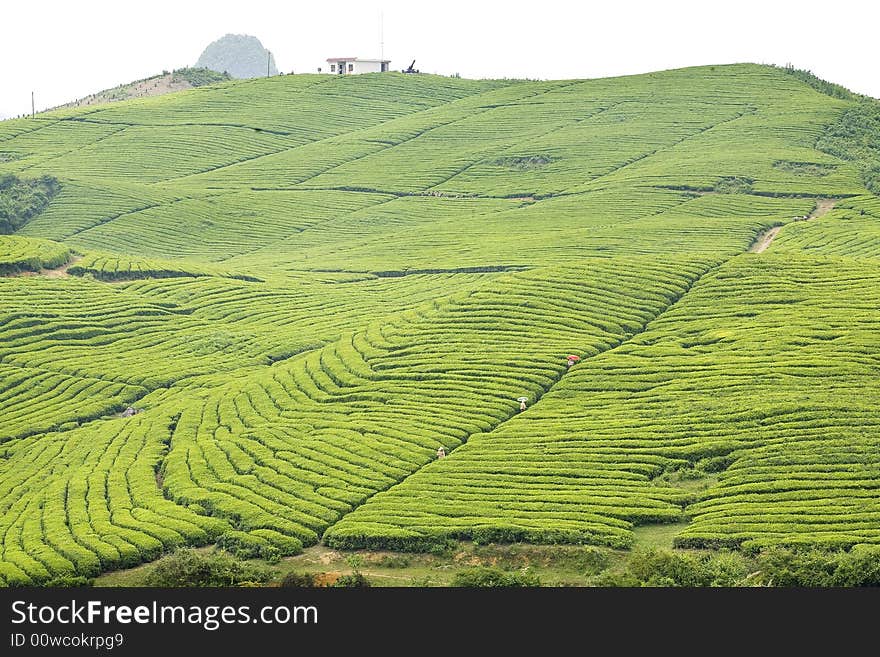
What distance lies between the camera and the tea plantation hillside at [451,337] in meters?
45.4

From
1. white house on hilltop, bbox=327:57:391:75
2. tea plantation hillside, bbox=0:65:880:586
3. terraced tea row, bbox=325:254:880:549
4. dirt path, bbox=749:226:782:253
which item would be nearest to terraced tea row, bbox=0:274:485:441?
tea plantation hillside, bbox=0:65:880:586

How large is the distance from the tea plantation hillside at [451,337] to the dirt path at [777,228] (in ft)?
1.65

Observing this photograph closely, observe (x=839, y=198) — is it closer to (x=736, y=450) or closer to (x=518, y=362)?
(x=518, y=362)

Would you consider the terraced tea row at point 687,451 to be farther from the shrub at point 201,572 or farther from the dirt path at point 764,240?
the dirt path at point 764,240

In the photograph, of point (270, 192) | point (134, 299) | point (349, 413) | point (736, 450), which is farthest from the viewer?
point (270, 192)

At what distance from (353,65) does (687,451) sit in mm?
Answer: 128521

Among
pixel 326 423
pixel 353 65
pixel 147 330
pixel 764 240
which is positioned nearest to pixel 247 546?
pixel 326 423

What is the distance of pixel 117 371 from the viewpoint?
66.6 m

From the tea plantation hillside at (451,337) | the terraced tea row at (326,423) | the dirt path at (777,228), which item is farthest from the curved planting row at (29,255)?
the dirt path at (777,228)

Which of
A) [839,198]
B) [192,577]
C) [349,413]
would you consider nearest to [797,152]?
[839,198]

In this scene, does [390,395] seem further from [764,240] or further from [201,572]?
[764,240]

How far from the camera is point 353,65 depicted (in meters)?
169

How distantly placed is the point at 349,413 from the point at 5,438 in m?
15.6

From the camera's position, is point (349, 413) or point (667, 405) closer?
point (667, 405)
